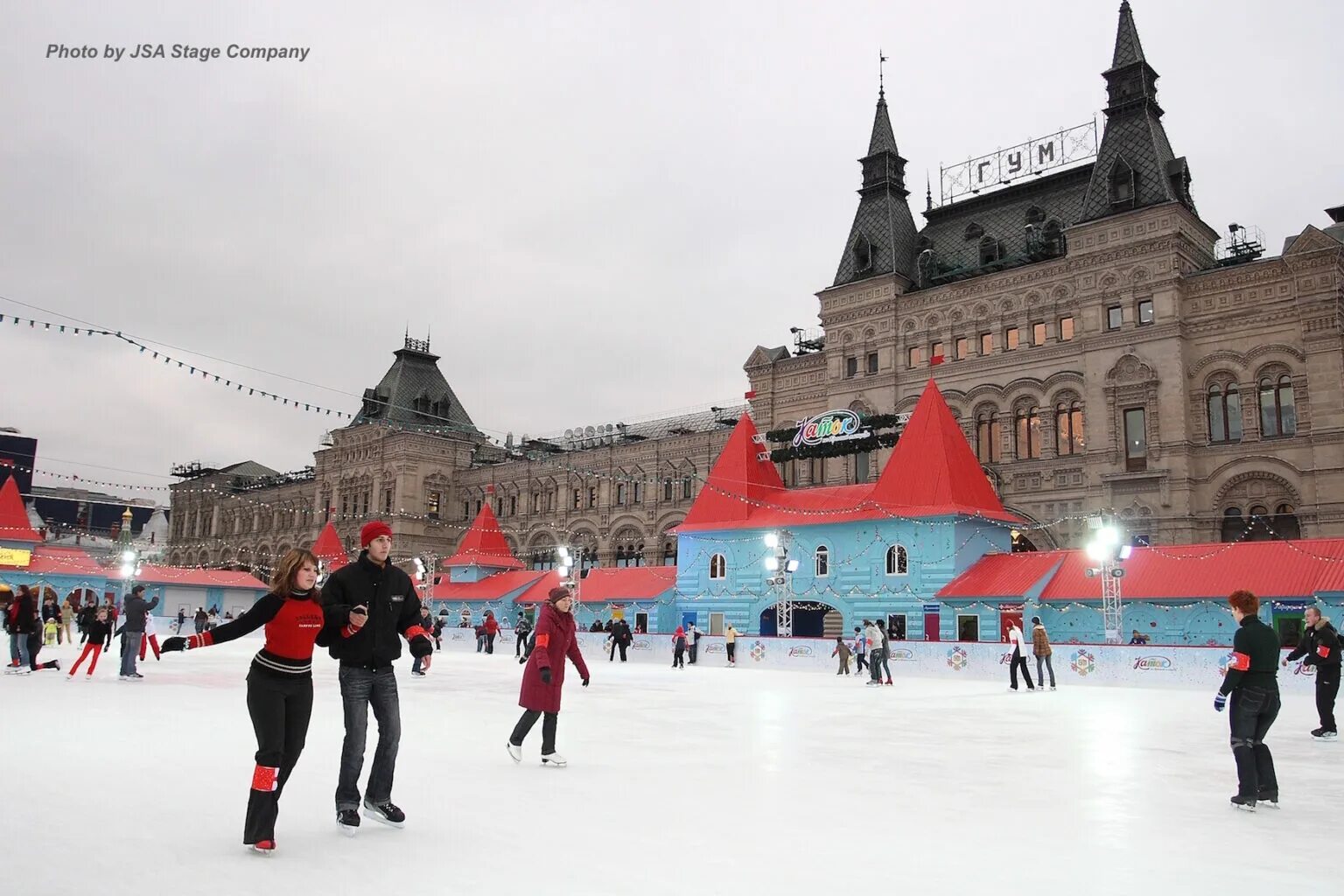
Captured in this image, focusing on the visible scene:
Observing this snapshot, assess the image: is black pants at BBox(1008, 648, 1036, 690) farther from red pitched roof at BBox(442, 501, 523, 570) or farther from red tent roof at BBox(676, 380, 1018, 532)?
red pitched roof at BBox(442, 501, 523, 570)

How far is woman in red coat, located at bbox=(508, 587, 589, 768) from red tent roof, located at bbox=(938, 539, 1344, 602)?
21850mm

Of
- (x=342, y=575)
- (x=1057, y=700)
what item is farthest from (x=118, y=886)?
(x=1057, y=700)

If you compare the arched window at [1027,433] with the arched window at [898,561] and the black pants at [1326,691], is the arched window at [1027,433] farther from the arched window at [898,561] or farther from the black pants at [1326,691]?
the black pants at [1326,691]

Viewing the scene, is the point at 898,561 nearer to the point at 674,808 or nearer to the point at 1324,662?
the point at 1324,662

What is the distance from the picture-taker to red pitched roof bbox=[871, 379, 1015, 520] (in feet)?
101

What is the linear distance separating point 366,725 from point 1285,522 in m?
32.3

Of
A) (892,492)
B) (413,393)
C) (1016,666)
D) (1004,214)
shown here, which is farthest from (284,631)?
(413,393)

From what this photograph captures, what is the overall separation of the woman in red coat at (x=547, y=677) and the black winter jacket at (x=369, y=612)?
2.11 m

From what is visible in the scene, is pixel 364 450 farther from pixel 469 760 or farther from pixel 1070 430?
pixel 469 760

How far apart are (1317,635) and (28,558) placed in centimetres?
5477

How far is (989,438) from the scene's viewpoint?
37.8 metres

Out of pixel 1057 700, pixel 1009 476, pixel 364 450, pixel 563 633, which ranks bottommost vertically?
pixel 1057 700

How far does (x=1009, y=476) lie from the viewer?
120ft

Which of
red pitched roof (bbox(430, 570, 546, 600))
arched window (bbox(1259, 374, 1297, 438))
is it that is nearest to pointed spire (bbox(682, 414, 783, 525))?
red pitched roof (bbox(430, 570, 546, 600))
